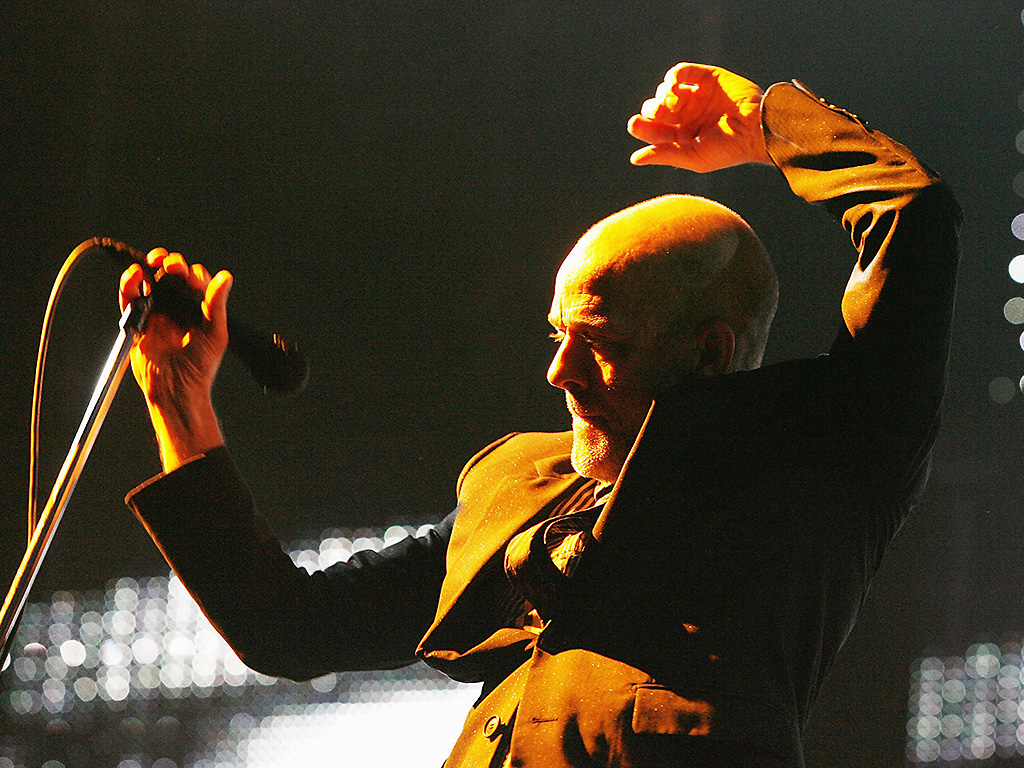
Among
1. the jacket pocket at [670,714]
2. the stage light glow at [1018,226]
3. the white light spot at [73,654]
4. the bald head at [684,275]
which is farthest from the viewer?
the white light spot at [73,654]

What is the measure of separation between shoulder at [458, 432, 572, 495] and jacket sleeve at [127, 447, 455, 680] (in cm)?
17

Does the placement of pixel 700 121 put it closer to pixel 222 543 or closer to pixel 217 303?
pixel 217 303

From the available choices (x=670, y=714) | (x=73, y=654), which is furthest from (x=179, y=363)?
(x=73, y=654)

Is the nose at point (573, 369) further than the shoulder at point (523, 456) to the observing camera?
No

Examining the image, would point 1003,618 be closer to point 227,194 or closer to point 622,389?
point 622,389

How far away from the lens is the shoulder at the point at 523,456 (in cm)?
119

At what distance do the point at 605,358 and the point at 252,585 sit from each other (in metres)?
0.43

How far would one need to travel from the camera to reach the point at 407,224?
8.06 ft

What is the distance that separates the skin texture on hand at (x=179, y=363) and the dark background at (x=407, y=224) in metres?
1.19

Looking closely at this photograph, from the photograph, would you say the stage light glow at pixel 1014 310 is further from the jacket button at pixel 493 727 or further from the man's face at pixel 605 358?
the jacket button at pixel 493 727

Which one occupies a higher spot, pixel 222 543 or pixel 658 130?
pixel 658 130

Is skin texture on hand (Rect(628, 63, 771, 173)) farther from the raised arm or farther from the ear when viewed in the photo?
the ear

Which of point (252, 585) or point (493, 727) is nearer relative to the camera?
point (493, 727)

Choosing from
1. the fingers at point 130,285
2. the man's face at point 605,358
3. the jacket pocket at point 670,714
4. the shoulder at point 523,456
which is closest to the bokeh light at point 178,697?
the shoulder at point 523,456
